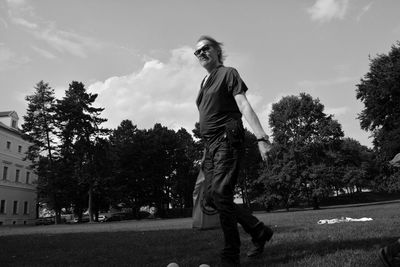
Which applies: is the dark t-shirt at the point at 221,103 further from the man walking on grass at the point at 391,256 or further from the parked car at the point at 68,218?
the parked car at the point at 68,218

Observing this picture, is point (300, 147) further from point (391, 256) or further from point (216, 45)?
point (391, 256)

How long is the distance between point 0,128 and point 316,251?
6071cm

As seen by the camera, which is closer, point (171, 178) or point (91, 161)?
point (91, 161)

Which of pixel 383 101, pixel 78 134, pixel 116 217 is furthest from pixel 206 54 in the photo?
pixel 116 217

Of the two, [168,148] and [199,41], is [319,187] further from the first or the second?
[199,41]

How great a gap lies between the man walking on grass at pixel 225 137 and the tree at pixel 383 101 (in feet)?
110

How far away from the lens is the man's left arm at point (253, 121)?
3977 millimetres

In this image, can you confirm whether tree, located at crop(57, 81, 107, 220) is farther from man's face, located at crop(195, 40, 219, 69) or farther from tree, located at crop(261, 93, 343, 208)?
man's face, located at crop(195, 40, 219, 69)

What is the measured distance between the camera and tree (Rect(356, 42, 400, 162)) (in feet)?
113

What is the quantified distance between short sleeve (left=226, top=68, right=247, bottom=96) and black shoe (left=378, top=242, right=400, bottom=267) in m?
2.13

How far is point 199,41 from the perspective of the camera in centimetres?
468

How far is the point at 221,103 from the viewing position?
4.45 metres

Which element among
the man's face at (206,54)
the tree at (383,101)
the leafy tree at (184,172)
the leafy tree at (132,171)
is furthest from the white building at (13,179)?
the man's face at (206,54)

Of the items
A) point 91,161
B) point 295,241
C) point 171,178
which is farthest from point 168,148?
point 295,241
